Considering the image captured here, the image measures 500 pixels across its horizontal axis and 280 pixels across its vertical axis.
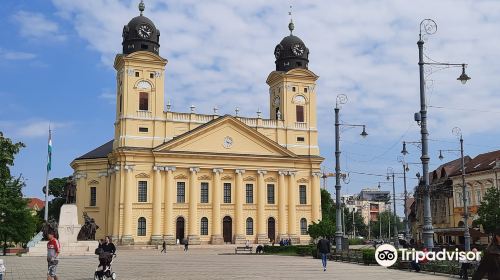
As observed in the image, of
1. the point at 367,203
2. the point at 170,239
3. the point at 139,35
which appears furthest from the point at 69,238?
the point at 367,203

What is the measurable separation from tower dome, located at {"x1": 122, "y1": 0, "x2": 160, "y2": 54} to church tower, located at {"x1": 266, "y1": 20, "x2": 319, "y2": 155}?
52.5ft

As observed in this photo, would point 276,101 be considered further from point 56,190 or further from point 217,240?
point 56,190

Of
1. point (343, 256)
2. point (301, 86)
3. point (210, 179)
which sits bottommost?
point (343, 256)

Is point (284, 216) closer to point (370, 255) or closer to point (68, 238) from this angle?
point (68, 238)

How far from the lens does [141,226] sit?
202 ft

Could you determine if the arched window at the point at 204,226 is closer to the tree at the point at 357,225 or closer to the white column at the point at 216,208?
the white column at the point at 216,208

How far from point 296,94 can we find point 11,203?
3707cm

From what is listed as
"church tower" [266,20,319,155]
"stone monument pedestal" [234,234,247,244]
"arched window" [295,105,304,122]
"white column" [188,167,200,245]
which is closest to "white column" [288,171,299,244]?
"church tower" [266,20,319,155]

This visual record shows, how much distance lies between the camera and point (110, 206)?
2470 inches

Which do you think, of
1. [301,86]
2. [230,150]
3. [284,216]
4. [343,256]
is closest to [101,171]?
[230,150]

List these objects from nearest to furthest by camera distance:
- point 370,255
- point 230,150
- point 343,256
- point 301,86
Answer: point 370,255, point 343,256, point 230,150, point 301,86

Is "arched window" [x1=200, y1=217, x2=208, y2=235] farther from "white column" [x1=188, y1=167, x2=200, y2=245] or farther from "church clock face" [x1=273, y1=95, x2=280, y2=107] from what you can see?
"church clock face" [x1=273, y1=95, x2=280, y2=107]

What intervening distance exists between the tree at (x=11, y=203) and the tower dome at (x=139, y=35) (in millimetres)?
21883

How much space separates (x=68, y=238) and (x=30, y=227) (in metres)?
13.7
